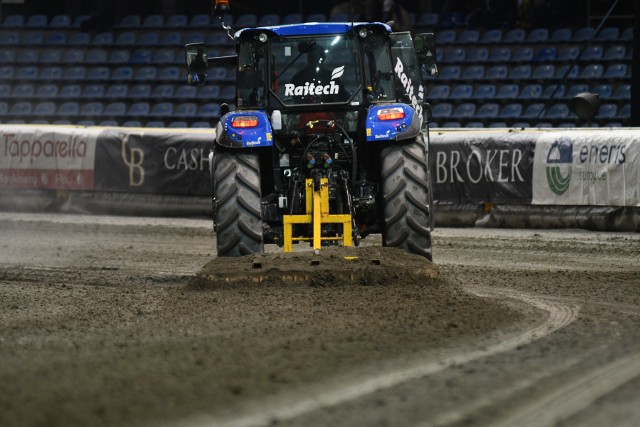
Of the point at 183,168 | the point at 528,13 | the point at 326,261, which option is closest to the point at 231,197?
the point at 326,261

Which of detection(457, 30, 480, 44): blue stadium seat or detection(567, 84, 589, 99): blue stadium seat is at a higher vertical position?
detection(457, 30, 480, 44): blue stadium seat

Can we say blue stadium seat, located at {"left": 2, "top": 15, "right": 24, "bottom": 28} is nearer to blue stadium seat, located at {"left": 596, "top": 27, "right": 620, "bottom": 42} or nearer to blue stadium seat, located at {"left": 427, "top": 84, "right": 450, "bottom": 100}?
blue stadium seat, located at {"left": 427, "top": 84, "right": 450, "bottom": 100}

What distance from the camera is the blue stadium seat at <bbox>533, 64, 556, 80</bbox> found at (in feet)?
76.7

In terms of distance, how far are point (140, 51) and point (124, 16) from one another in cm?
187

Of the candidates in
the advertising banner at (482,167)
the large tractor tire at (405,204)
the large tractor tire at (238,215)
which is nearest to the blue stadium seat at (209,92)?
the advertising banner at (482,167)

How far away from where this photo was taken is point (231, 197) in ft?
33.6

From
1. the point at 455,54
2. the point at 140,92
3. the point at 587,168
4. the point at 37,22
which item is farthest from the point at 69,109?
the point at 587,168

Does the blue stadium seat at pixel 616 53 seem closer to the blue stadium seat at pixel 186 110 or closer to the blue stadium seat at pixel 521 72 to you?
the blue stadium seat at pixel 521 72

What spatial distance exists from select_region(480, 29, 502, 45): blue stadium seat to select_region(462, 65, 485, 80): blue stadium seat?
0.63m

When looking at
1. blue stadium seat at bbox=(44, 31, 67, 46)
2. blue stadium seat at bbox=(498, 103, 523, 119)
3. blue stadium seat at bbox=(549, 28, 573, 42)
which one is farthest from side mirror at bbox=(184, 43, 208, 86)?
blue stadium seat at bbox=(44, 31, 67, 46)

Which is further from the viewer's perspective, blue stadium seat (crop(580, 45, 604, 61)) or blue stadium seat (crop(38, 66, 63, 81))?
blue stadium seat (crop(38, 66, 63, 81))

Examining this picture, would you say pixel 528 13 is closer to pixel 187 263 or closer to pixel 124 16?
pixel 124 16

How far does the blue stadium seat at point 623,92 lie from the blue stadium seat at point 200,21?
10.5 meters

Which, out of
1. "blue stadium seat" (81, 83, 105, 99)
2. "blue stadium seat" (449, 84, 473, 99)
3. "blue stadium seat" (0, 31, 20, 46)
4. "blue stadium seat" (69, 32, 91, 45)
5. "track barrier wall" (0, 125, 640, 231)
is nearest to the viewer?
"track barrier wall" (0, 125, 640, 231)
